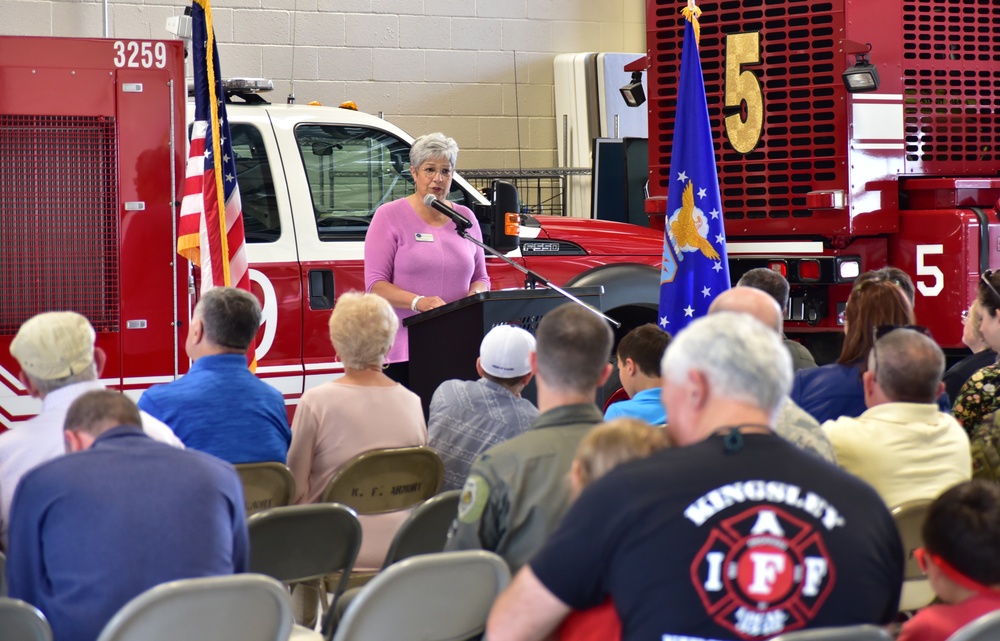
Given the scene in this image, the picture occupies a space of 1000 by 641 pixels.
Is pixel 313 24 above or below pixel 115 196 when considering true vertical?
above

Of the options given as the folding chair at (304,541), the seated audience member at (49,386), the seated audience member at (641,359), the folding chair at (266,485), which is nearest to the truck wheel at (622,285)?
the seated audience member at (641,359)

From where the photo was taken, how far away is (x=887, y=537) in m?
2.16

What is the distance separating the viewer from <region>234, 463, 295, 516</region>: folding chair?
3.52 m

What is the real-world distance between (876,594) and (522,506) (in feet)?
2.37

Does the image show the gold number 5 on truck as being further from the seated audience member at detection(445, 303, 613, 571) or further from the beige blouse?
the seated audience member at detection(445, 303, 613, 571)

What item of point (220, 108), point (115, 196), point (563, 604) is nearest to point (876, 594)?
point (563, 604)

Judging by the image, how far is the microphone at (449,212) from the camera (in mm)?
5195

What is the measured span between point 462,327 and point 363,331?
1.10 m

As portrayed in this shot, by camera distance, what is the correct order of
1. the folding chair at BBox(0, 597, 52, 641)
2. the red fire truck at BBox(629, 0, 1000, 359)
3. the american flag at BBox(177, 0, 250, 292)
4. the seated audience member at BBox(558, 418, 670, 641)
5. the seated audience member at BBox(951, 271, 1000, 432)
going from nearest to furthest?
the seated audience member at BBox(558, 418, 670, 641) < the folding chair at BBox(0, 597, 52, 641) < the seated audience member at BBox(951, 271, 1000, 432) < the american flag at BBox(177, 0, 250, 292) < the red fire truck at BBox(629, 0, 1000, 359)

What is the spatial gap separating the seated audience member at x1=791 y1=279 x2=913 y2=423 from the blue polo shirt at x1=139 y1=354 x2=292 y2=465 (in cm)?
168

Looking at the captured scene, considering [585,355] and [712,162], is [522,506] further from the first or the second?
[712,162]

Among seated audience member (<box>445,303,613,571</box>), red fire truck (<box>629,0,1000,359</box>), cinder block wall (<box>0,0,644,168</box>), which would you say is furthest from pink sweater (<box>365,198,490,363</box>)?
cinder block wall (<box>0,0,644,168</box>)

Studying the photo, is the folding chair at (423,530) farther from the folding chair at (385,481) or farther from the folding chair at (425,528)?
the folding chair at (385,481)

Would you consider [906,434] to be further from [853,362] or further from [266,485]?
[266,485]
